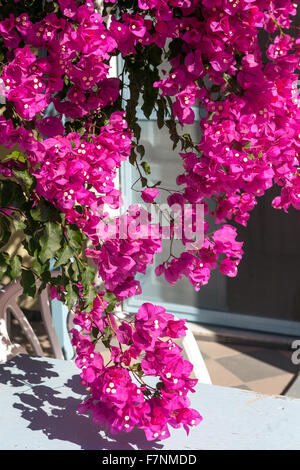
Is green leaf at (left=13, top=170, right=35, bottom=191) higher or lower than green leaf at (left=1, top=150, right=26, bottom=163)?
lower

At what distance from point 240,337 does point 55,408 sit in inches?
117

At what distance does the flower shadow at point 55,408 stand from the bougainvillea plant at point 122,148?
0.44 feet

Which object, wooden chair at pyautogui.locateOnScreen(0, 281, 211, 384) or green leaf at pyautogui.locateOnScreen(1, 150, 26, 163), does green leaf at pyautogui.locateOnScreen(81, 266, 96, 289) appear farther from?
wooden chair at pyautogui.locateOnScreen(0, 281, 211, 384)

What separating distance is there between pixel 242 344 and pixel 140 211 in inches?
132

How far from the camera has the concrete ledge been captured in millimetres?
4227

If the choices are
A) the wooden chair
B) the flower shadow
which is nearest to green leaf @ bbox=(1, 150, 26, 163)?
the flower shadow

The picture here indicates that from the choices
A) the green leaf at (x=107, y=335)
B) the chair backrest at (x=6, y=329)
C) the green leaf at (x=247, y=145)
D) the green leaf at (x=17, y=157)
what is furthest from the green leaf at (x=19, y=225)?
the chair backrest at (x=6, y=329)

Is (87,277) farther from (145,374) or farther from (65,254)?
(145,374)

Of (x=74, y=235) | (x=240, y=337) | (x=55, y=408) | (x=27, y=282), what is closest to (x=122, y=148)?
(x=74, y=235)

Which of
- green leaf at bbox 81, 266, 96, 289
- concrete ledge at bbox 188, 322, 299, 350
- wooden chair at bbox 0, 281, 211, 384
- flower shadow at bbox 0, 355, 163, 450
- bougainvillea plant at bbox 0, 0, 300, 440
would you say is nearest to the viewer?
bougainvillea plant at bbox 0, 0, 300, 440

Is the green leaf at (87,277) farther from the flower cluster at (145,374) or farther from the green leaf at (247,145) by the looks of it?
the green leaf at (247,145)

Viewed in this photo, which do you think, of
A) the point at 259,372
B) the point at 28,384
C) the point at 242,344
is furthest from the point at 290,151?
the point at 242,344

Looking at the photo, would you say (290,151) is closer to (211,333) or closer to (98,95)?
(98,95)

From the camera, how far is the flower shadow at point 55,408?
1317 mm
